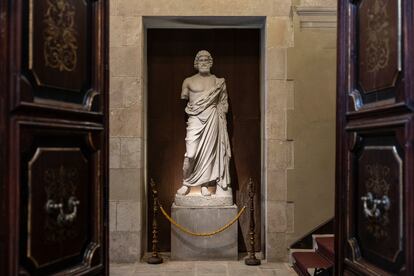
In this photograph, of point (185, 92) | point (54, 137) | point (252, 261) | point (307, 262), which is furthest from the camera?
point (185, 92)

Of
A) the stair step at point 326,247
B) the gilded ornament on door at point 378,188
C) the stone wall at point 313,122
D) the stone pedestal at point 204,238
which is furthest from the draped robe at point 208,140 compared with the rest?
the gilded ornament on door at point 378,188

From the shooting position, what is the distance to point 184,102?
5039 millimetres

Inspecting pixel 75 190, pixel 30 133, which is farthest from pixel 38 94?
pixel 75 190

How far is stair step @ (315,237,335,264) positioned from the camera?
3521mm

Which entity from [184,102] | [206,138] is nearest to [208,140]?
[206,138]

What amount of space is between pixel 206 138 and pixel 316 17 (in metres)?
1.56

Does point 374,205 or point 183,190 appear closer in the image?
point 374,205

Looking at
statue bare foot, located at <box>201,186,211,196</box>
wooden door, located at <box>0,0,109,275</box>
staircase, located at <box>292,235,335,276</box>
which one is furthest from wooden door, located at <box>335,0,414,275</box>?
statue bare foot, located at <box>201,186,211,196</box>

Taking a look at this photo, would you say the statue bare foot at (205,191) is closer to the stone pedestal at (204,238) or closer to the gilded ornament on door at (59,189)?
the stone pedestal at (204,238)

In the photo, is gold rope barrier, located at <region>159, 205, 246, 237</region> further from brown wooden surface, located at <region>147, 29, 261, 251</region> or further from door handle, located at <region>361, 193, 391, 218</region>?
door handle, located at <region>361, 193, 391, 218</region>

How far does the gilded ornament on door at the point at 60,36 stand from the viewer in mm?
1515

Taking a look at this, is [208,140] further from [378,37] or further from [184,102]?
[378,37]

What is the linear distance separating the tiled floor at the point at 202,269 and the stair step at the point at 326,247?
1.23ft

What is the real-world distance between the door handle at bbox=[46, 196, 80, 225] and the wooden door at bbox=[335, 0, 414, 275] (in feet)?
3.48
